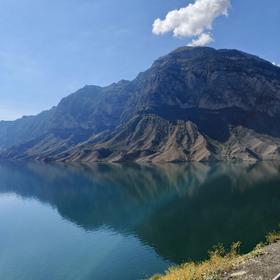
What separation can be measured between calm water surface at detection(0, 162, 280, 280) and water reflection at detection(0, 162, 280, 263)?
7.1 inches

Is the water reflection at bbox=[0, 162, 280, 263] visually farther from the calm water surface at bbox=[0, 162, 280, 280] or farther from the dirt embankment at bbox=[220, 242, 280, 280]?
the dirt embankment at bbox=[220, 242, 280, 280]

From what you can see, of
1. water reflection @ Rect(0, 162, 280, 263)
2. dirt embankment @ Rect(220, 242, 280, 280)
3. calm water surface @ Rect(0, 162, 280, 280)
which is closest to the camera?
dirt embankment @ Rect(220, 242, 280, 280)

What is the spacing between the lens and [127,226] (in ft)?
296

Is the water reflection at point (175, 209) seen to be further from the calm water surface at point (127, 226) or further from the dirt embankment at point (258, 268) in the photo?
the dirt embankment at point (258, 268)

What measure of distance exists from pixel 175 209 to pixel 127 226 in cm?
2103

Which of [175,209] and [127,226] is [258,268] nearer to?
[127,226]

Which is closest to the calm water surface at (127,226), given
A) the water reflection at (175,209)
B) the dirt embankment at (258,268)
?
the water reflection at (175,209)

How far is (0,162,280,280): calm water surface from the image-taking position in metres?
60.9

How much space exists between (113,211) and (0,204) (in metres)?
55.0

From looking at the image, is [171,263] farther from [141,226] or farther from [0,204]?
[0,204]

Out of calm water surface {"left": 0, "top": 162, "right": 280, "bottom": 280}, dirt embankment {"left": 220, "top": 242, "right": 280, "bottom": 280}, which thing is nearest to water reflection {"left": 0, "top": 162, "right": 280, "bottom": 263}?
calm water surface {"left": 0, "top": 162, "right": 280, "bottom": 280}

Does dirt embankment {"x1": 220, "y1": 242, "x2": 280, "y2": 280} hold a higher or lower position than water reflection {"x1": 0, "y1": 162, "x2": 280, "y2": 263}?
higher

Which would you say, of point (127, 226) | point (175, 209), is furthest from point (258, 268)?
point (175, 209)

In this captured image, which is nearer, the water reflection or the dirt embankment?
the dirt embankment
